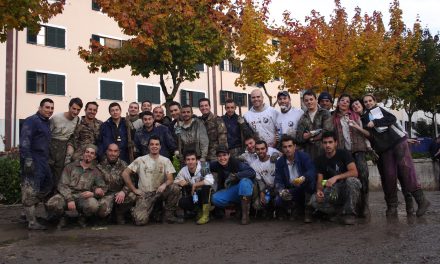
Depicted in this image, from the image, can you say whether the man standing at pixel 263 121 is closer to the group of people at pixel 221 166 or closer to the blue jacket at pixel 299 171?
the group of people at pixel 221 166

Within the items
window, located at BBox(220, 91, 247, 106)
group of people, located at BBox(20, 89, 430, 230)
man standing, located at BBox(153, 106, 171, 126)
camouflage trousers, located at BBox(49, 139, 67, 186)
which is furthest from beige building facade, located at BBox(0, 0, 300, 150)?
group of people, located at BBox(20, 89, 430, 230)

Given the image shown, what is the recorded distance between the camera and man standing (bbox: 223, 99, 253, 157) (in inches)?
327

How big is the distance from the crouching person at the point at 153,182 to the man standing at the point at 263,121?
1.67 metres

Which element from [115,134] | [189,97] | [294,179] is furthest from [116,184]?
[189,97]

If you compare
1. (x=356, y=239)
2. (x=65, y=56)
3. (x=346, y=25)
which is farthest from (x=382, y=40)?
(x=356, y=239)

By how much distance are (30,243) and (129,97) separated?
24.2 metres

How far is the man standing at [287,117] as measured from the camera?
7.79m

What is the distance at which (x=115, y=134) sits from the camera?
807 centimetres

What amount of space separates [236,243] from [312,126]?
267 cm

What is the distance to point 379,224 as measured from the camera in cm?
649

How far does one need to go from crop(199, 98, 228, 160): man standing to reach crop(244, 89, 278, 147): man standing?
53cm

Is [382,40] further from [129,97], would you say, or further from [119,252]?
[119,252]

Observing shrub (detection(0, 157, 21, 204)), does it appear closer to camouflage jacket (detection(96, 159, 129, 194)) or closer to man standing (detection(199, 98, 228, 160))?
camouflage jacket (detection(96, 159, 129, 194))

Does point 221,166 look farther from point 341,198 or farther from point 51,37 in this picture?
point 51,37
